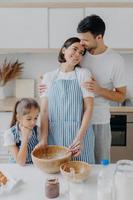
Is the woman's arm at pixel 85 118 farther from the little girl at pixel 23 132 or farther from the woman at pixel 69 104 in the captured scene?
the little girl at pixel 23 132

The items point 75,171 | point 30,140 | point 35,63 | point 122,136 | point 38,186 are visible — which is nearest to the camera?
point 38,186

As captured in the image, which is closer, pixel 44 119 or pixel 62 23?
pixel 44 119

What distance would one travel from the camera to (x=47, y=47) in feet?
11.4

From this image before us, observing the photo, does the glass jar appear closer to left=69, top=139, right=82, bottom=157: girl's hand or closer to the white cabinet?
left=69, top=139, right=82, bottom=157: girl's hand

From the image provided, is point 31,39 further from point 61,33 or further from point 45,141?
point 45,141

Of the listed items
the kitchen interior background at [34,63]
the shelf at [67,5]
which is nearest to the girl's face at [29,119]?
the shelf at [67,5]

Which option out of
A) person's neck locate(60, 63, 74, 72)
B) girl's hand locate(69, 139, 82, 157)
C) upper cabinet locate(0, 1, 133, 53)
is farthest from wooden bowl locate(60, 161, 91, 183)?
upper cabinet locate(0, 1, 133, 53)

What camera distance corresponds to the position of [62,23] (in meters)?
3.41

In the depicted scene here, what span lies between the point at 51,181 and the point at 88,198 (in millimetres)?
180

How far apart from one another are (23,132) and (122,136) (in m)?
1.62

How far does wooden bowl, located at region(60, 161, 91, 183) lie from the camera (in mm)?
1585

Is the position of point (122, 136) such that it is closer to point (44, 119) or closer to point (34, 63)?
point (34, 63)

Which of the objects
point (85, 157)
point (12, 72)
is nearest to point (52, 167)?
point (85, 157)

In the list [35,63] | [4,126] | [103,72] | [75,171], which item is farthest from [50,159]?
[35,63]
